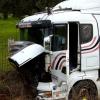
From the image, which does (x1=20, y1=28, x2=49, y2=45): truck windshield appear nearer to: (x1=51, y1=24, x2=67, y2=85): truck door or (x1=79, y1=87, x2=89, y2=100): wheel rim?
(x1=51, y1=24, x2=67, y2=85): truck door

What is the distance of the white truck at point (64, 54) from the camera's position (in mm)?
6927

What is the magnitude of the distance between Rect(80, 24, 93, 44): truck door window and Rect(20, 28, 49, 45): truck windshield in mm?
917

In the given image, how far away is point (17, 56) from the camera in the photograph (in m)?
6.64

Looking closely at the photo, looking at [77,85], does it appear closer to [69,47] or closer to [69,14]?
[69,47]

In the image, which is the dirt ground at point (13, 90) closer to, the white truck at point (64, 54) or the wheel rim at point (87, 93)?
the white truck at point (64, 54)

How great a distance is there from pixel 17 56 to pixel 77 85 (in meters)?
1.78

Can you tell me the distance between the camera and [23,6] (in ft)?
63.9

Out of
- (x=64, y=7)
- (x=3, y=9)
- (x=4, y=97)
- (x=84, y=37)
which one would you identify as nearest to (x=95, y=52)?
(x=84, y=37)

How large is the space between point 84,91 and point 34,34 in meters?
2.05

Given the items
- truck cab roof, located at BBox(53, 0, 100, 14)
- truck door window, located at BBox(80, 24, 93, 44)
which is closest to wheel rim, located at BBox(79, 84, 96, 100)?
truck door window, located at BBox(80, 24, 93, 44)

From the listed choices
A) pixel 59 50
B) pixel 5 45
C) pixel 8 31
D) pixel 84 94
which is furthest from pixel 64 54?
pixel 8 31

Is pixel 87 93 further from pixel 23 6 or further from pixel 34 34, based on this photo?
pixel 23 6

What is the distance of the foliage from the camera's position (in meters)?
18.3

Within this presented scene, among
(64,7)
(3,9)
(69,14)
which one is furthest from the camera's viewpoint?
(3,9)
